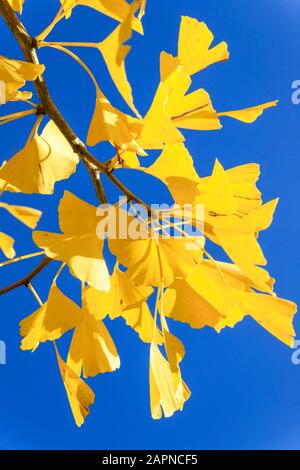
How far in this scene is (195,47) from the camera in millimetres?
298

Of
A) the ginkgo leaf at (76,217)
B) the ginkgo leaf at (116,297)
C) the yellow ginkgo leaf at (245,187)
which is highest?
the yellow ginkgo leaf at (245,187)

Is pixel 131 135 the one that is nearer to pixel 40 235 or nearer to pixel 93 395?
pixel 40 235

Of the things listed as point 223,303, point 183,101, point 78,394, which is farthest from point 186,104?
point 78,394

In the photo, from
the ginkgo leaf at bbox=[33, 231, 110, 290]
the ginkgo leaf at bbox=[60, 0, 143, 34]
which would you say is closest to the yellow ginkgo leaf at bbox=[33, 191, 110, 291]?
the ginkgo leaf at bbox=[33, 231, 110, 290]

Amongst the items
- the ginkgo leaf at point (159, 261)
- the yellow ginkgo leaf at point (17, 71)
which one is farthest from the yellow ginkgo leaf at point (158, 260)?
the yellow ginkgo leaf at point (17, 71)

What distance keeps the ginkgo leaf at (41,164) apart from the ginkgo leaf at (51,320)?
0.25 ft

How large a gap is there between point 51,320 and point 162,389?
9 centimetres

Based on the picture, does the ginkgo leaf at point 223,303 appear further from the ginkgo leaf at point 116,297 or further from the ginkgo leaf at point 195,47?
the ginkgo leaf at point 195,47

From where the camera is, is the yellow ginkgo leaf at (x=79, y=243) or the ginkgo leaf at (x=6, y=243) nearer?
the yellow ginkgo leaf at (x=79, y=243)

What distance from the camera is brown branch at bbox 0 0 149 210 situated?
0.28 m

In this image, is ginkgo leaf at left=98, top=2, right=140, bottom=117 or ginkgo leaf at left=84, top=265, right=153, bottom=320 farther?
ginkgo leaf at left=84, top=265, right=153, bottom=320

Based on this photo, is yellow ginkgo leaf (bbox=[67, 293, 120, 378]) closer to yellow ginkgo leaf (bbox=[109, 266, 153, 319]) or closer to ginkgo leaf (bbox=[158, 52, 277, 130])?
yellow ginkgo leaf (bbox=[109, 266, 153, 319])

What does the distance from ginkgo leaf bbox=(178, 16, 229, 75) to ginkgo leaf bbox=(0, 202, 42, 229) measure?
0.54 feet

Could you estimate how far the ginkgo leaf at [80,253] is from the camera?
0.25m
